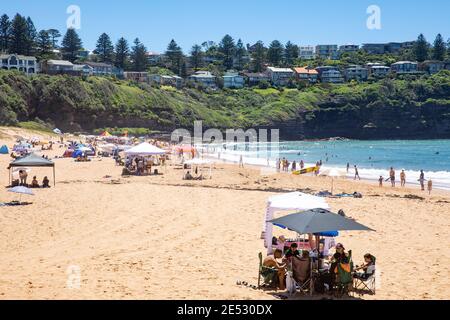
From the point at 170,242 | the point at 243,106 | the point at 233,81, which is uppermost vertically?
the point at 233,81

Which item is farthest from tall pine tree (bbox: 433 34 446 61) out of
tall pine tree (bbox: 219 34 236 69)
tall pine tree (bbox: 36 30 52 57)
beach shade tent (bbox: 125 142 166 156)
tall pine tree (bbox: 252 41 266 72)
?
beach shade tent (bbox: 125 142 166 156)

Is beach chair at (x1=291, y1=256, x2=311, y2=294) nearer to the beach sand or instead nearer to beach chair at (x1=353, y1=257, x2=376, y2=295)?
the beach sand

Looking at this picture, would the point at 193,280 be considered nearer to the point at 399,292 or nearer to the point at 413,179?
the point at 399,292

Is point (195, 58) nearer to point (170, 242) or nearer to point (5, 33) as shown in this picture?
point (5, 33)

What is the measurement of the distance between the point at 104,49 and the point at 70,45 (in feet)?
44.3

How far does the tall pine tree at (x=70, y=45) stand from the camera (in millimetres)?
110188

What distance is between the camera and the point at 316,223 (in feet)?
28.1

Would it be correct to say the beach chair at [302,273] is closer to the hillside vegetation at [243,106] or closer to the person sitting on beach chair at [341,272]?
the person sitting on beach chair at [341,272]

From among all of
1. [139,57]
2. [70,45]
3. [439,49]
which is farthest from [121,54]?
[439,49]

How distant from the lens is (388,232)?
14.0 metres

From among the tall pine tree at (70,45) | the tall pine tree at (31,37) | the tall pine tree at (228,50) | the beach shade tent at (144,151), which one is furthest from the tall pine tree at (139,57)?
the beach shade tent at (144,151)

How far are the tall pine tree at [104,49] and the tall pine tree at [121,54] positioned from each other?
1927 mm

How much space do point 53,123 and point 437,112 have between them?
8378 centimetres
